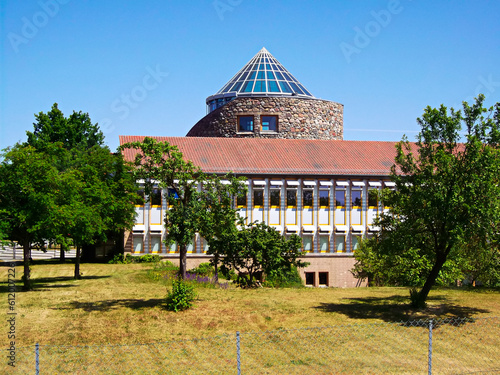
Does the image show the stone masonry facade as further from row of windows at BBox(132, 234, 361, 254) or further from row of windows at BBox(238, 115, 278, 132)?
row of windows at BBox(132, 234, 361, 254)

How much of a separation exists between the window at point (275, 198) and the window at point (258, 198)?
693mm

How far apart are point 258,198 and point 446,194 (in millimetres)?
27794

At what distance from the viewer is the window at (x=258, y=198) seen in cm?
4859

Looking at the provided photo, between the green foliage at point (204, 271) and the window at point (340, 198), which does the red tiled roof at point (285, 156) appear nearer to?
the window at point (340, 198)

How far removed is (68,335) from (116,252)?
103 ft

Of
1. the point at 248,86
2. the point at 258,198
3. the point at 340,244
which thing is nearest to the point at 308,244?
the point at 340,244

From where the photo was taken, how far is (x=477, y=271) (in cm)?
3250

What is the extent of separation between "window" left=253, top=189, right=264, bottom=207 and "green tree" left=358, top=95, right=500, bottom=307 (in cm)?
2463

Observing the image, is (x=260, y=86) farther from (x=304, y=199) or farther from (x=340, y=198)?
(x=340, y=198)

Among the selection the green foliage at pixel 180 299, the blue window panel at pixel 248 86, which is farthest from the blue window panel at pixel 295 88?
the green foliage at pixel 180 299

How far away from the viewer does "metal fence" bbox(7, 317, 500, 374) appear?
1573 centimetres

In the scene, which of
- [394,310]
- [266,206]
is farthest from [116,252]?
[394,310]

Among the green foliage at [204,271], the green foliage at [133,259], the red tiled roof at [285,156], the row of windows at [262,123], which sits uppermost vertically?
the row of windows at [262,123]

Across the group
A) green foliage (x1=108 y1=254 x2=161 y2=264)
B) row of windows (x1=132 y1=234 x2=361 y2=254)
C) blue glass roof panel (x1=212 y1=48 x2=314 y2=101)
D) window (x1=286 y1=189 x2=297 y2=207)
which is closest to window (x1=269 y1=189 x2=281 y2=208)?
window (x1=286 y1=189 x2=297 y2=207)
